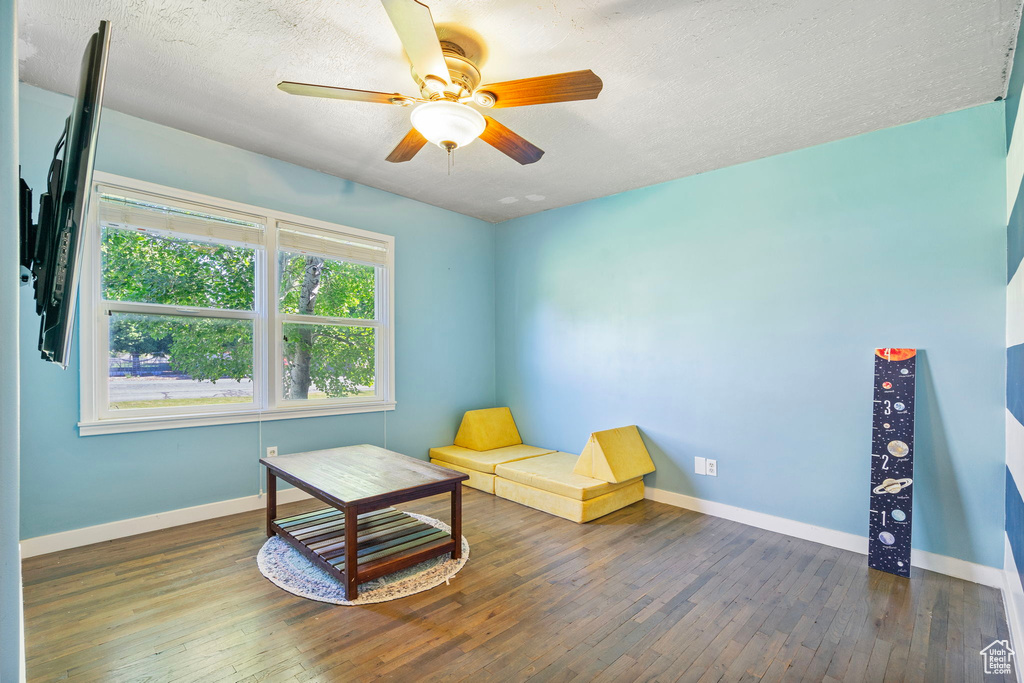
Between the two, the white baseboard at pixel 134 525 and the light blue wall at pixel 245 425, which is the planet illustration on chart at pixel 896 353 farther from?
the white baseboard at pixel 134 525

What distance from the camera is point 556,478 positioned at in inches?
138

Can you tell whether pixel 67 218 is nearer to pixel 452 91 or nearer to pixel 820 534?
pixel 452 91

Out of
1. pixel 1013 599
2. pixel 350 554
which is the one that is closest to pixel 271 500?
pixel 350 554

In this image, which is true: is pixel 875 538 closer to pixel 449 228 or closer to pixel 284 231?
pixel 449 228

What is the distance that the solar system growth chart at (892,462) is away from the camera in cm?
258

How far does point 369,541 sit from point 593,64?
2.77 metres

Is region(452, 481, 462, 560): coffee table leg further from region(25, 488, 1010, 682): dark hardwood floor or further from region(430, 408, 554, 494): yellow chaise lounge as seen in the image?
region(430, 408, 554, 494): yellow chaise lounge

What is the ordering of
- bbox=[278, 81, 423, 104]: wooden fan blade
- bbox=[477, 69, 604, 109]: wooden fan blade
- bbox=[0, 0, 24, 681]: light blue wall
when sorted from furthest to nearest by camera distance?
bbox=[278, 81, 423, 104]: wooden fan blade → bbox=[477, 69, 604, 109]: wooden fan blade → bbox=[0, 0, 24, 681]: light blue wall

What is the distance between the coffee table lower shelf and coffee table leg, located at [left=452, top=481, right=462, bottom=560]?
0.03 metres

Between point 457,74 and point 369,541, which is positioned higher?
point 457,74

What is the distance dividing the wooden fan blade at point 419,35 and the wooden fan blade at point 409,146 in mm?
444

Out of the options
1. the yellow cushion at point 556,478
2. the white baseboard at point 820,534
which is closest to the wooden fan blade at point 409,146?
the yellow cushion at point 556,478

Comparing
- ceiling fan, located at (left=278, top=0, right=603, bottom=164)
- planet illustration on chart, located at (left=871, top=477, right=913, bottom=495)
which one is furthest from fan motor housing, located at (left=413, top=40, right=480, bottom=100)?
planet illustration on chart, located at (left=871, top=477, right=913, bottom=495)

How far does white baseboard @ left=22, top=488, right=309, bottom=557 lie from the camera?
2645 millimetres
